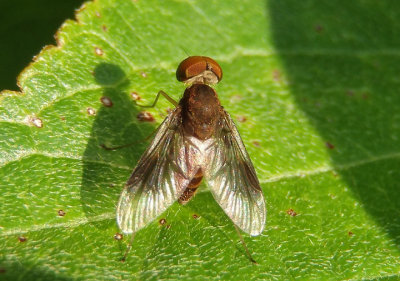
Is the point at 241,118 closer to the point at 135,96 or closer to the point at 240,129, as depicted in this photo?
the point at 240,129

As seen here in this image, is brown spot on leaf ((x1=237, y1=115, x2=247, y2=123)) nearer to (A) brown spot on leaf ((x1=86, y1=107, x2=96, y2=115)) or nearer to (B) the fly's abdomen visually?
(B) the fly's abdomen

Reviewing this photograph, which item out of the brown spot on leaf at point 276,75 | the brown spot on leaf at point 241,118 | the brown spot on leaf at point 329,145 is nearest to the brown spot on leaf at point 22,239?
the brown spot on leaf at point 241,118

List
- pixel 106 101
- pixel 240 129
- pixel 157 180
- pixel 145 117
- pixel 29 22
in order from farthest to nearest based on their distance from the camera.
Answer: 1. pixel 29 22
2. pixel 240 129
3. pixel 145 117
4. pixel 106 101
5. pixel 157 180

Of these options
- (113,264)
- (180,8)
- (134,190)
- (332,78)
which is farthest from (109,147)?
(332,78)

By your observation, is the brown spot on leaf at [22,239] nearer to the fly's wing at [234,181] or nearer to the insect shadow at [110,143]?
the insect shadow at [110,143]

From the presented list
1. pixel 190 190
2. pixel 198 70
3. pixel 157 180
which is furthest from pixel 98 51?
pixel 190 190

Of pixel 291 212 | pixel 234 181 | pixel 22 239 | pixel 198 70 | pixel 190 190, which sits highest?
pixel 22 239

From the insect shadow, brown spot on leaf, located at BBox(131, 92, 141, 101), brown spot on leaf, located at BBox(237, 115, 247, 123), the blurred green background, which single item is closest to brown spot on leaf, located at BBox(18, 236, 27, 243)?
the insect shadow

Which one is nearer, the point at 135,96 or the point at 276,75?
the point at 135,96
